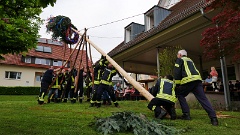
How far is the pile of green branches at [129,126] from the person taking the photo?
3.98m

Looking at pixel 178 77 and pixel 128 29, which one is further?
pixel 128 29

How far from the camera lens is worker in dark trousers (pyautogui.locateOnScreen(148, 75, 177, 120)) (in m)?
5.73

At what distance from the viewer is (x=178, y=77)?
19.2 ft

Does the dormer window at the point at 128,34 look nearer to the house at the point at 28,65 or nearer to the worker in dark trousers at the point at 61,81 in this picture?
the worker in dark trousers at the point at 61,81

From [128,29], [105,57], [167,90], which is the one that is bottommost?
[167,90]

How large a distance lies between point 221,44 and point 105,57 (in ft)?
14.4

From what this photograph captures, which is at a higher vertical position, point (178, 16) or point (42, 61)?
point (42, 61)

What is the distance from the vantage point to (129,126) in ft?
13.8

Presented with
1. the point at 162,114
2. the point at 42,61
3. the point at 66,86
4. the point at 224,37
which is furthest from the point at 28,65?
the point at 162,114

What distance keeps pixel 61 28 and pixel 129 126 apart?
27.3 feet

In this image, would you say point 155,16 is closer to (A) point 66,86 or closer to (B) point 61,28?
(B) point 61,28

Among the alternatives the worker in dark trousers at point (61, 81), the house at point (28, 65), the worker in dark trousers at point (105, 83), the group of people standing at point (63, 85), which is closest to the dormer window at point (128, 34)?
the group of people standing at point (63, 85)

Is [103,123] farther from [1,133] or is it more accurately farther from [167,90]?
[167,90]

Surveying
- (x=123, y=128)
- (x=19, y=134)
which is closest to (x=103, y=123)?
(x=123, y=128)
